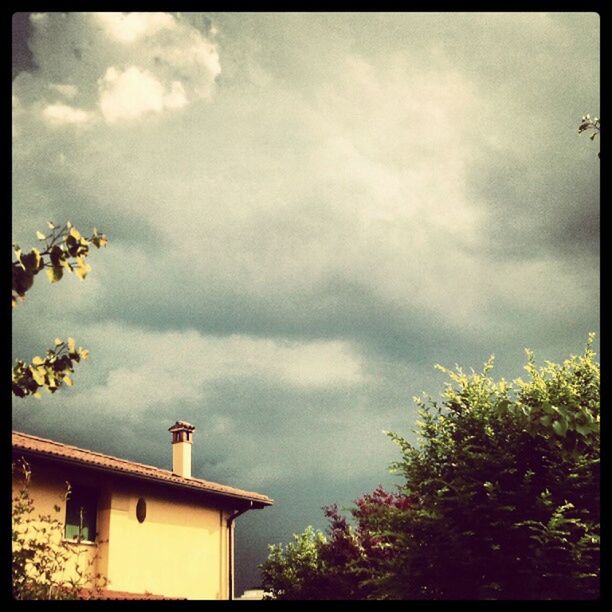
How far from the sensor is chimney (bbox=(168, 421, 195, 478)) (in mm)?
22656

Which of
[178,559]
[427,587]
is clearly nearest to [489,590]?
[427,587]

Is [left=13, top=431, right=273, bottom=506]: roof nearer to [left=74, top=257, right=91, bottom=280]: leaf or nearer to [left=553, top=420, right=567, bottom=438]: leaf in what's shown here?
[left=74, top=257, right=91, bottom=280]: leaf

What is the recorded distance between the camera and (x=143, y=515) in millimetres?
18984

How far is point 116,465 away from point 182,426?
6.09 m

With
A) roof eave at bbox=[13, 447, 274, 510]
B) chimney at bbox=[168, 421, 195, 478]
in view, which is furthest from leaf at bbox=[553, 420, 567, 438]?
chimney at bbox=[168, 421, 195, 478]

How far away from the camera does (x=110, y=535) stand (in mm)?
17828

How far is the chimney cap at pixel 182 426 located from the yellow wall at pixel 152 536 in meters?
3.13

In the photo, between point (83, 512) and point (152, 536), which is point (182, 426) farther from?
point (83, 512)

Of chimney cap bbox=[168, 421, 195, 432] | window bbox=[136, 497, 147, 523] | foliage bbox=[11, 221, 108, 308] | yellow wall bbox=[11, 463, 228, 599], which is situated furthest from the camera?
chimney cap bbox=[168, 421, 195, 432]

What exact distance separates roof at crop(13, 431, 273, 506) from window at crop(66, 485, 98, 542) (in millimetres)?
941

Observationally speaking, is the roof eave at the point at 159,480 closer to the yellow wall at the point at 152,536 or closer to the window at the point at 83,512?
the yellow wall at the point at 152,536

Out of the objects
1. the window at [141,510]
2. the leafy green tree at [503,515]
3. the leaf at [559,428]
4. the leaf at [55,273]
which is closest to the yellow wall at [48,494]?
the window at [141,510]

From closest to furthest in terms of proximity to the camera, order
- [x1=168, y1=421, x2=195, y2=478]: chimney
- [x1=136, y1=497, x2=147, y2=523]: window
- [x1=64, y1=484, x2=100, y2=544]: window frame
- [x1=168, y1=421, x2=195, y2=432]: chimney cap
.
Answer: [x1=64, y1=484, x2=100, y2=544]: window frame → [x1=136, y1=497, x2=147, y2=523]: window → [x1=168, y1=421, x2=195, y2=478]: chimney → [x1=168, y1=421, x2=195, y2=432]: chimney cap
